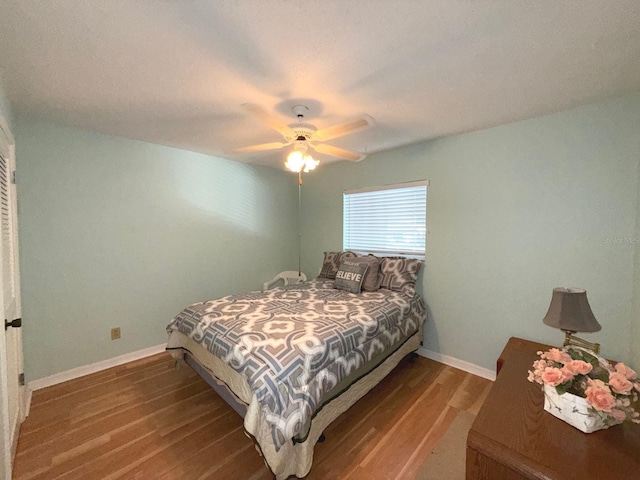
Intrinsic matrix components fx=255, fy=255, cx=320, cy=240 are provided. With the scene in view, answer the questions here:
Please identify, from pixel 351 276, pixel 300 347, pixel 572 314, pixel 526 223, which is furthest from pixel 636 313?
pixel 300 347

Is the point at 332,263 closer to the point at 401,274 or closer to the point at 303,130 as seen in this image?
the point at 401,274

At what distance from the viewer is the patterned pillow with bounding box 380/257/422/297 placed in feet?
8.84

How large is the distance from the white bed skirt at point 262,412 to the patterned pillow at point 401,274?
2.47ft

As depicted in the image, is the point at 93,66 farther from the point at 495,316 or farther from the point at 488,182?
the point at 495,316

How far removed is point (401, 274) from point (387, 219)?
77 cm

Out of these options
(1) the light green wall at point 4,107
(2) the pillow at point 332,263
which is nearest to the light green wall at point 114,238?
(1) the light green wall at point 4,107

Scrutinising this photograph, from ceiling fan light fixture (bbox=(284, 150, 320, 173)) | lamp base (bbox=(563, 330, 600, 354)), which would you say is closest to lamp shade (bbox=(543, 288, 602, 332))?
lamp base (bbox=(563, 330, 600, 354))

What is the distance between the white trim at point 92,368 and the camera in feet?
7.27

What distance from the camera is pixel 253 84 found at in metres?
1.64

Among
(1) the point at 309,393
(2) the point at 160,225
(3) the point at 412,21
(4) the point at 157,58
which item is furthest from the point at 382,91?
(2) the point at 160,225

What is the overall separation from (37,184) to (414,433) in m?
3.58

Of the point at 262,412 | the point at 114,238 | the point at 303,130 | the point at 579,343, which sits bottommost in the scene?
the point at 262,412

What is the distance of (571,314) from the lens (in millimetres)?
1502

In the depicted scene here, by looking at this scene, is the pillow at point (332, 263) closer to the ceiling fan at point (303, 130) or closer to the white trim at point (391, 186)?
the white trim at point (391, 186)
